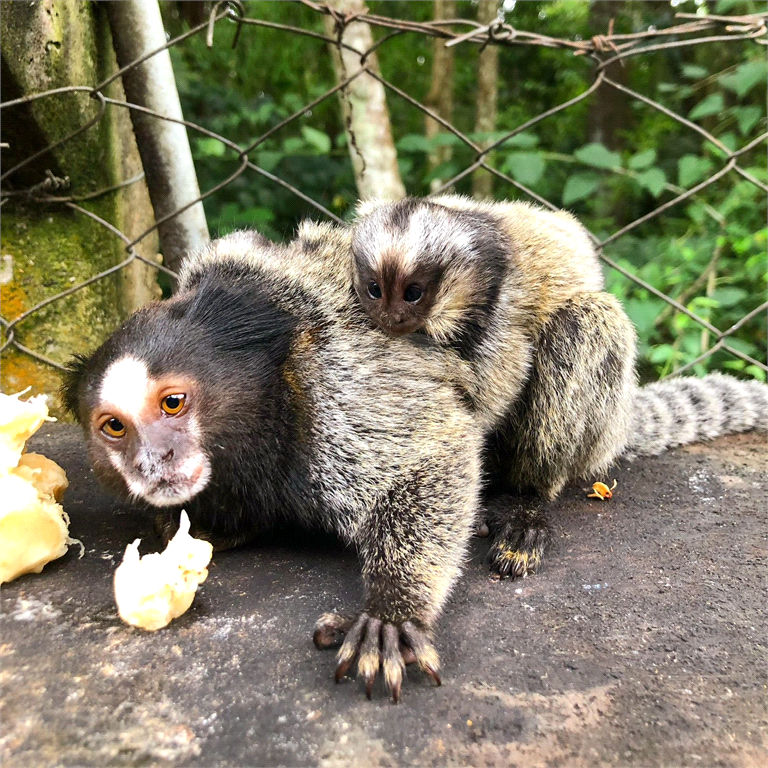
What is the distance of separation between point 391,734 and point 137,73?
2.33 meters

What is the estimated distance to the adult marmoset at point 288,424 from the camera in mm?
1681

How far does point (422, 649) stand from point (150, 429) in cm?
79

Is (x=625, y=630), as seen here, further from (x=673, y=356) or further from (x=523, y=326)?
(x=673, y=356)

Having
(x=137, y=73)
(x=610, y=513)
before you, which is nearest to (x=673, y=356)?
(x=610, y=513)

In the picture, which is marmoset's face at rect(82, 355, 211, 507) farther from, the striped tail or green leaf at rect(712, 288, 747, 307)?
green leaf at rect(712, 288, 747, 307)

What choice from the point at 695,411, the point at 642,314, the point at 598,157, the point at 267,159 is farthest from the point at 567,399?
the point at 267,159

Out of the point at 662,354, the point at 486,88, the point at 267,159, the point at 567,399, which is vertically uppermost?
the point at 486,88

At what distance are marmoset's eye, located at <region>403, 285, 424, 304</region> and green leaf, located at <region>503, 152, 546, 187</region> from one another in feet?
5.38

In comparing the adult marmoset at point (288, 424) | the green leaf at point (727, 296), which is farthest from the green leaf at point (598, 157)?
the adult marmoset at point (288, 424)

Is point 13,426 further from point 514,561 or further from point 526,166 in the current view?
point 526,166

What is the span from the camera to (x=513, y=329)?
2096 mm

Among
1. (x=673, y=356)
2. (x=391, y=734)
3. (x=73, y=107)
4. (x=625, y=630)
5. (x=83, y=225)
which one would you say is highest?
(x=73, y=107)

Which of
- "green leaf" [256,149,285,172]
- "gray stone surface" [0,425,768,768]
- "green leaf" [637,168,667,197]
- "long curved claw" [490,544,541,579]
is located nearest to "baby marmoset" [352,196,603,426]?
"long curved claw" [490,544,541,579]

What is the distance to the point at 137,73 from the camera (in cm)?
256
